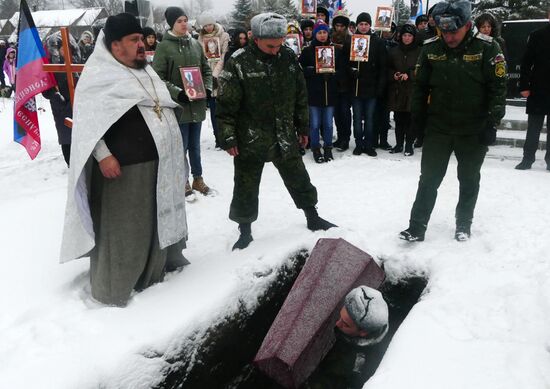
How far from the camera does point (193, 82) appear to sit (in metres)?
4.91

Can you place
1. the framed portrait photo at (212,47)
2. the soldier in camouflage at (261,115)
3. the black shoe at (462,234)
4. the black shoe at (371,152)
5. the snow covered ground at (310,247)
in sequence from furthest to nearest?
1. the framed portrait photo at (212,47)
2. the black shoe at (371,152)
3. the black shoe at (462,234)
4. the soldier in camouflage at (261,115)
5. the snow covered ground at (310,247)

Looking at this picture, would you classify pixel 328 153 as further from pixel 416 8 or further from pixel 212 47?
pixel 416 8

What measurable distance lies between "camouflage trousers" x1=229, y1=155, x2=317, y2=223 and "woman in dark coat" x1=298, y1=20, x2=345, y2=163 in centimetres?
272

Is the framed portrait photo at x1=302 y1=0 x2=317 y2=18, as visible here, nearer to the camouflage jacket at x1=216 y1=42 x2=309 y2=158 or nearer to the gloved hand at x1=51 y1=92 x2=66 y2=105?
the gloved hand at x1=51 y1=92 x2=66 y2=105

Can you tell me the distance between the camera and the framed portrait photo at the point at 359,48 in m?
6.54

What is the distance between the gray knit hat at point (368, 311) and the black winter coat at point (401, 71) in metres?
4.78

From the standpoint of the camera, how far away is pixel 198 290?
320 cm

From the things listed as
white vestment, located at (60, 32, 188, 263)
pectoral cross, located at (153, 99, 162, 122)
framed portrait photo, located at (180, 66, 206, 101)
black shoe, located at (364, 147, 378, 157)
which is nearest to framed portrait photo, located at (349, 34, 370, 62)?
black shoe, located at (364, 147, 378, 157)

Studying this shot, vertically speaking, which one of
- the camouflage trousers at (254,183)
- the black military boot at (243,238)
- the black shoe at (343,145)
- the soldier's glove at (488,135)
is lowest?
the black shoe at (343,145)

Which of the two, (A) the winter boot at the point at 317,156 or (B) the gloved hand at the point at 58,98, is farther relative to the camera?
(A) the winter boot at the point at 317,156

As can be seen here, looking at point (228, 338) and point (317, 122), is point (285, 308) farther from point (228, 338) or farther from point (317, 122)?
point (317, 122)

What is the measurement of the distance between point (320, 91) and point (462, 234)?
353 centimetres

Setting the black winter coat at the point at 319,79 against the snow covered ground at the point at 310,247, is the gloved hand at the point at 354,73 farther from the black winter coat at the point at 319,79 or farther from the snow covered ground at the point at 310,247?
the snow covered ground at the point at 310,247

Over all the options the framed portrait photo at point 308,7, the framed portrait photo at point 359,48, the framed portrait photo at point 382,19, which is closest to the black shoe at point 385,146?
the framed portrait photo at point 359,48
